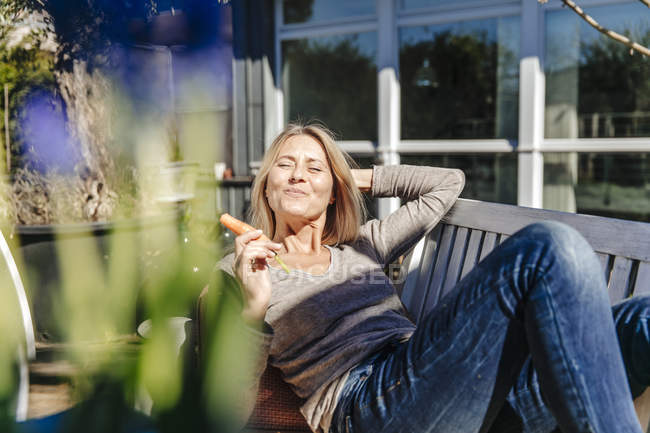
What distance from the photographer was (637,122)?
4863mm

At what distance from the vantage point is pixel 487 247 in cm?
174

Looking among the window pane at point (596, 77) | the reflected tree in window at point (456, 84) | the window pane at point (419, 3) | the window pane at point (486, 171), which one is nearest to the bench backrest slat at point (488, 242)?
the window pane at point (486, 171)

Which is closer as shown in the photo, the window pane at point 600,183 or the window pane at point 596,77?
the window pane at point 596,77

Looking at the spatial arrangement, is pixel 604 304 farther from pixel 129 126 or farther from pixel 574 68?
pixel 574 68

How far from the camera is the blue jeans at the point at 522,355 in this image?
1032mm

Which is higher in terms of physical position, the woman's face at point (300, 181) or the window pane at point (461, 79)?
the window pane at point (461, 79)

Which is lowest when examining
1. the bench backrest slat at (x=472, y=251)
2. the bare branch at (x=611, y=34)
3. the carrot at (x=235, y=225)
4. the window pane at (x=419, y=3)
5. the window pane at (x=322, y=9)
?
the bench backrest slat at (x=472, y=251)

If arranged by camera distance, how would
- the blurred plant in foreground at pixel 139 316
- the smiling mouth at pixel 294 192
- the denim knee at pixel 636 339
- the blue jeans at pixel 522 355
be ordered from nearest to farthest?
the blurred plant in foreground at pixel 139 316 < the blue jeans at pixel 522 355 < the denim knee at pixel 636 339 < the smiling mouth at pixel 294 192

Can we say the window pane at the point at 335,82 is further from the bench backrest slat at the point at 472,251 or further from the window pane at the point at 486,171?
the bench backrest slat at the point at 472,251

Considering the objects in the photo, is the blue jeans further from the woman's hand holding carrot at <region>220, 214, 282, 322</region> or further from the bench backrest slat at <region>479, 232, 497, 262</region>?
the bench backrest slat at <region>479, 232, 497, 262</region>

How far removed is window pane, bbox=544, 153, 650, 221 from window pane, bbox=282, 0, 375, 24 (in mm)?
1787

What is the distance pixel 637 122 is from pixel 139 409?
540cm

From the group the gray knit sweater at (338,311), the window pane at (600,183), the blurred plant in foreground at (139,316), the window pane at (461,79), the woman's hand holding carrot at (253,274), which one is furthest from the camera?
the window pane at (461,79)

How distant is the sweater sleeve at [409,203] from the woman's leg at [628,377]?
67 cm
